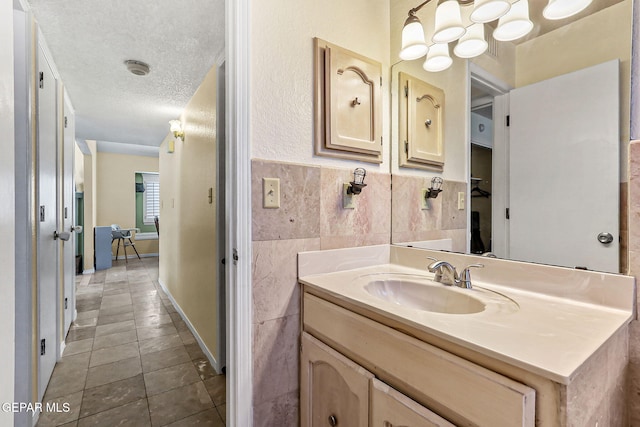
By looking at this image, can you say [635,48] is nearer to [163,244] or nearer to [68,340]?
[68,340]

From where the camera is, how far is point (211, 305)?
2.03m

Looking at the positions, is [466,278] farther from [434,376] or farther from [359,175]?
[359,175]

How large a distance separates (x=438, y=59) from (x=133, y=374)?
258 centimetres

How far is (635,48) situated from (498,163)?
46cm

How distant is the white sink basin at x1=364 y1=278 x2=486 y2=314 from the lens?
3.31 ft

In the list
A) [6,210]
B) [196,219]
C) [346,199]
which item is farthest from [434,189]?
[196,219]

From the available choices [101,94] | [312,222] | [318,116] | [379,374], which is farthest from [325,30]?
[101,94]

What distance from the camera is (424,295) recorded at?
1.14 meters

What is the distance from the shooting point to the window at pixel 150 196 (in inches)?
260

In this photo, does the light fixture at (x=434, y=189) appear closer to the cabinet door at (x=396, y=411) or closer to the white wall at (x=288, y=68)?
the white wall at (x=288, y=68)

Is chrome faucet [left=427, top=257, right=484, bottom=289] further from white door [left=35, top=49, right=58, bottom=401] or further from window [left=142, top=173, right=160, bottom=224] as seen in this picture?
window [left=142, top=173, right=160, bottom=224]

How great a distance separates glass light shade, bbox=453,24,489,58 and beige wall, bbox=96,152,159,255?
6.68 meters

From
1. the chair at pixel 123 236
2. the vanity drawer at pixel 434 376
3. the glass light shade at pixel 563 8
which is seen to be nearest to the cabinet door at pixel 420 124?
the glass light shade at pixel 563 8

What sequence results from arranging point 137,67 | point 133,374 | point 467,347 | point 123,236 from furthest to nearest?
point 123,236 < point 137,67 < point 133,374 < point 467,347
